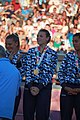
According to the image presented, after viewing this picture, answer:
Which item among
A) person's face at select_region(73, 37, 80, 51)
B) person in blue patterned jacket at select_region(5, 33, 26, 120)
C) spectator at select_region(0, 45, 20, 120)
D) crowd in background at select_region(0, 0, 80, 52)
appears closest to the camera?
spectator at select_region(0, 45, 20, 120)

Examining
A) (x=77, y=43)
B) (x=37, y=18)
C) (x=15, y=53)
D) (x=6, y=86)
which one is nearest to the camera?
(x=6, y=86)

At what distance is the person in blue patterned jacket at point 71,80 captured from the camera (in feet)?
17.8

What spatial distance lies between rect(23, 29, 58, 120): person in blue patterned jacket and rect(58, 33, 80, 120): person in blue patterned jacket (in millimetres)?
196

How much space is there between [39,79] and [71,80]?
0.47 meters

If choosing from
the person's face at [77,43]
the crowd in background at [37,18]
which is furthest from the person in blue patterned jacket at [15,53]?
the crowd in background at [37,18]

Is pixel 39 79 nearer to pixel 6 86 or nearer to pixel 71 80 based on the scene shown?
pixel 71 80

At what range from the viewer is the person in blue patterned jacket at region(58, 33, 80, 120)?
543 centimetres

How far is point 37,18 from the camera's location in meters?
14.1

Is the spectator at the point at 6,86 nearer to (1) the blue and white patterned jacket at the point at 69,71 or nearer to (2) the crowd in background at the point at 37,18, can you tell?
(1) the blue and white patterned jacket at the point at 69,71

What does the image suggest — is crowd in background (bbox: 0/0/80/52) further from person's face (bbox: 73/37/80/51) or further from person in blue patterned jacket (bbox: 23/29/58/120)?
person's face (bbox: 73/37/80/51)

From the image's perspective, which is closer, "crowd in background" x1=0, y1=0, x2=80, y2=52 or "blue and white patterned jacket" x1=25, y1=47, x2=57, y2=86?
"blue and white patterned jacket" x1=25, y1=47, x2=57, y2=86

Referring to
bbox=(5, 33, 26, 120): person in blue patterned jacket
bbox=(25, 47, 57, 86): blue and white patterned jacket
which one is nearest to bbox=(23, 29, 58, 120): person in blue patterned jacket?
bbox=(25, 47, 57, 86): blue and white patterned jacket

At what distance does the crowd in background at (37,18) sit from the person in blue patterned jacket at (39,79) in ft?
25.2

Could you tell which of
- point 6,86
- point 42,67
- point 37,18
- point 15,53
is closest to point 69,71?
point 42,67
